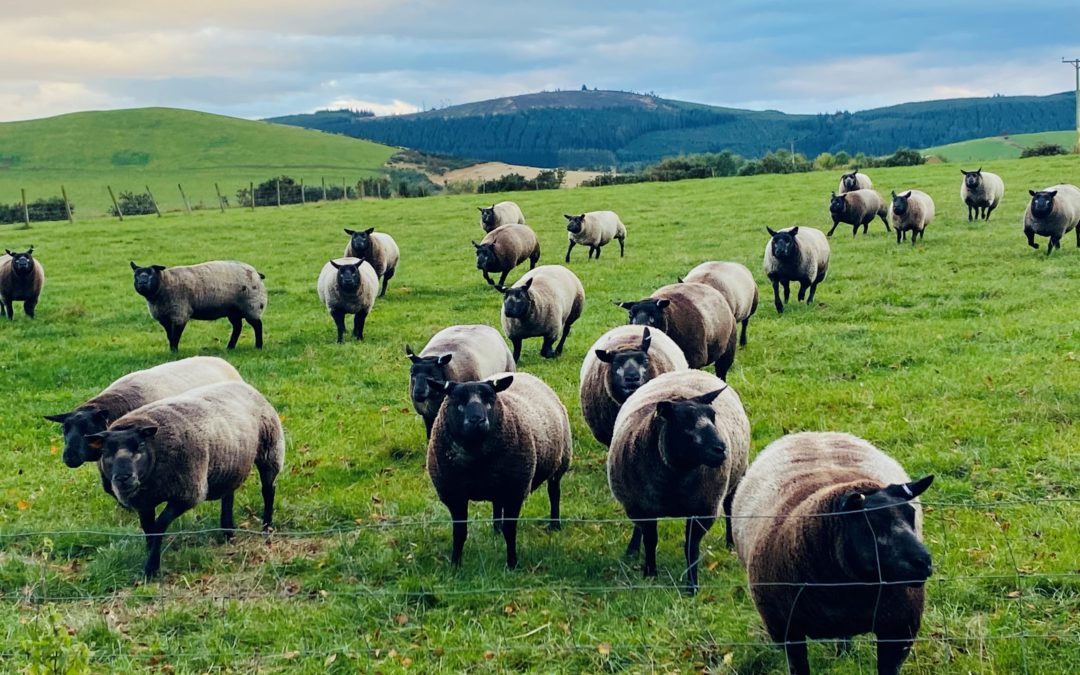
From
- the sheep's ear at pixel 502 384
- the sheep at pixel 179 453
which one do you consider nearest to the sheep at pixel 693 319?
the sheep's ear at pixel 502 384

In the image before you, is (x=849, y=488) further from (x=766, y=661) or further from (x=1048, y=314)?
(x=1048, y=314)

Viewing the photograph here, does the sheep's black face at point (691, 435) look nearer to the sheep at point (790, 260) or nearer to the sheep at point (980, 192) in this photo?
the sheep at point (790, 260)

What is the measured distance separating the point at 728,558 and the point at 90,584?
17.7 ft

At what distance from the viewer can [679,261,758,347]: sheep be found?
44.9 ft

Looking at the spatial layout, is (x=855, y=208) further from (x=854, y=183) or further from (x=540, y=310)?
(x=540, y=310)

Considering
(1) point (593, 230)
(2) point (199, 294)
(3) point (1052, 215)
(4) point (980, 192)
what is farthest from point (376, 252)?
(4) point (980, 192)

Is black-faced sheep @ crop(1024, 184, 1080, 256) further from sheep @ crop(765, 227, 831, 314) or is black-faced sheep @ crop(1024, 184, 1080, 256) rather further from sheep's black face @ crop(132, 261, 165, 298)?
sheep's black face @ crop(132, 261, 165, 298)

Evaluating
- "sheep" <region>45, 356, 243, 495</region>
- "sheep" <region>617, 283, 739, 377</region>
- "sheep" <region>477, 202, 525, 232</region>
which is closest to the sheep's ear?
"sheep" <region>45, 356, 243, 495</region>

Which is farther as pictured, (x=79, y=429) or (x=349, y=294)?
(x=349, y=294)

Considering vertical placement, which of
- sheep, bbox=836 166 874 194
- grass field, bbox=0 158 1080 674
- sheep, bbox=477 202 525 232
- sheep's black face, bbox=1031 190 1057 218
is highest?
sheep, bbox=836 166 874 194

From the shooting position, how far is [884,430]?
9.97 m

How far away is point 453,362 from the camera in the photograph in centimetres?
1055

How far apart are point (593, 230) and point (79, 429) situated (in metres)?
19.2

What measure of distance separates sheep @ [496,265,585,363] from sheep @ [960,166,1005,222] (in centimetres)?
1687
